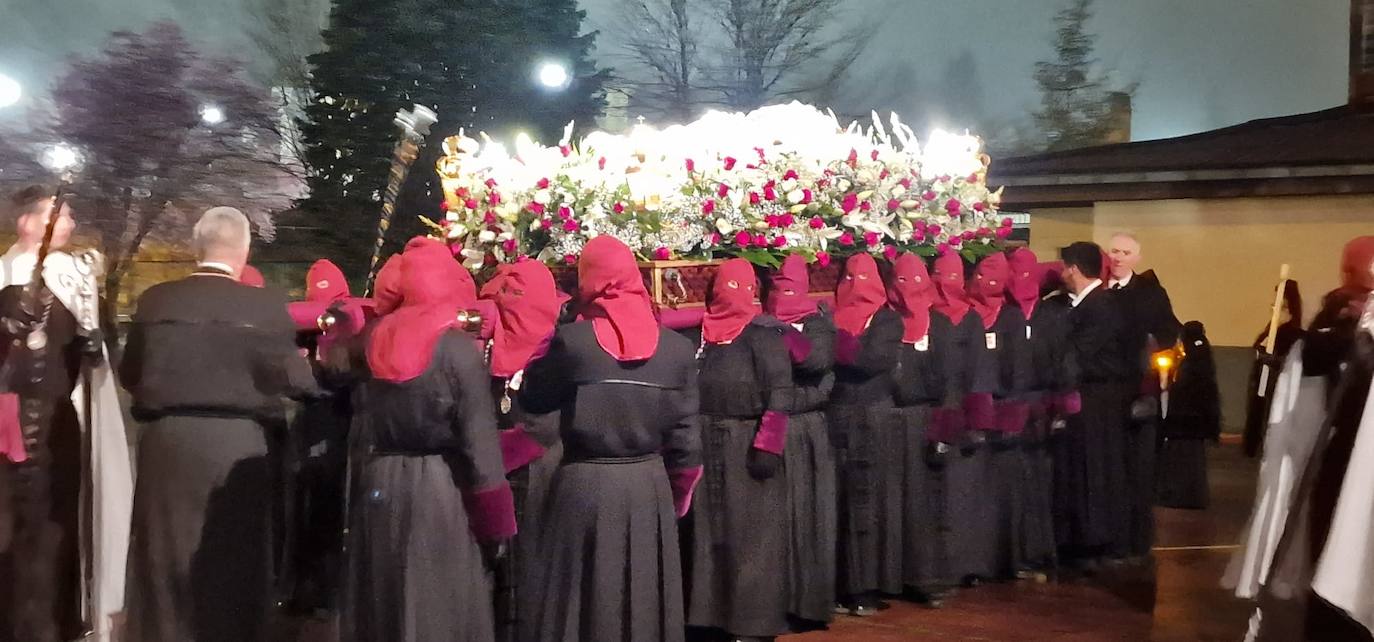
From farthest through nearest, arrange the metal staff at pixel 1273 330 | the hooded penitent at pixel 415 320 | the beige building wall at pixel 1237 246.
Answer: the beige building wall at pixel 1237 246
the metal staff at pixel 1273 330
the hooded penitent at pixel 415 320

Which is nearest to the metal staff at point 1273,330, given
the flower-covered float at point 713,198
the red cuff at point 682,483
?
the flower-covered float at point 713,198

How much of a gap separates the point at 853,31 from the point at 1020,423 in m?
16.7

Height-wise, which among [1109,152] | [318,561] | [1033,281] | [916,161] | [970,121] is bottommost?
[318,561]

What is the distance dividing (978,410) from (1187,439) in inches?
115

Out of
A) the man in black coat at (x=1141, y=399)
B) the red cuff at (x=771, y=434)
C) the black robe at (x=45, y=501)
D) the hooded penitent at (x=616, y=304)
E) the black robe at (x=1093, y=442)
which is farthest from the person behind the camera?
the man in black coat at (x=1141, y=399)

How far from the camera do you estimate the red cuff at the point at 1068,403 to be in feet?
18.4

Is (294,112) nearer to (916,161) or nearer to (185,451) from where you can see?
(916,161)

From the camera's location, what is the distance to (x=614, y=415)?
11.2 feet

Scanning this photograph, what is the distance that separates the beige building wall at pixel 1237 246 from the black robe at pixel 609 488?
7905 millimetres

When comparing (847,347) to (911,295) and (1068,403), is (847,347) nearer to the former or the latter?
(911,295)

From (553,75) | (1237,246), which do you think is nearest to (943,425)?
(1237,246)

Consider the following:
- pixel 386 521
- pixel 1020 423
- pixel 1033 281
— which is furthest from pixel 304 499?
pixel 1033 281

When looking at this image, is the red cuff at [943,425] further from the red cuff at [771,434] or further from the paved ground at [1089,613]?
the red cuff at [771,434]

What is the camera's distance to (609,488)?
3463 mm
